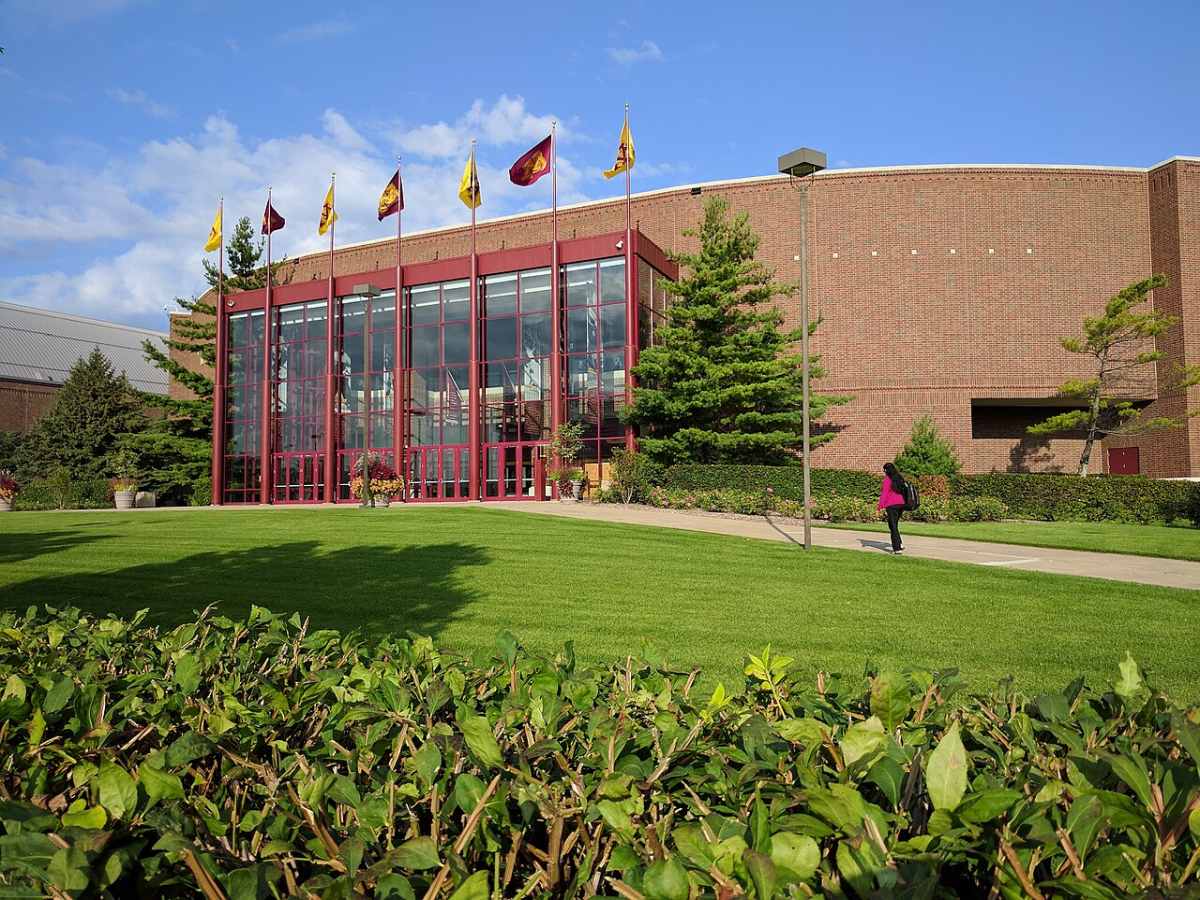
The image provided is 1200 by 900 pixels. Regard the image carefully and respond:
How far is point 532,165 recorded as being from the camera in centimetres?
3206

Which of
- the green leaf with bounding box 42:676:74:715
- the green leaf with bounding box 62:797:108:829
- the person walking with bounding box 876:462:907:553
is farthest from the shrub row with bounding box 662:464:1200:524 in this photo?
the green leaf with bounding box 62:797:108:829

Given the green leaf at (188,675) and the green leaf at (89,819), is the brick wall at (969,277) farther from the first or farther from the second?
the green leaf at (89,819)

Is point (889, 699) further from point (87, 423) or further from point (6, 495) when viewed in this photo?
point (87, 423)

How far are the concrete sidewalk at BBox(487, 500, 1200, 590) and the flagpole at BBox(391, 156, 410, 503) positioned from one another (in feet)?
50.1

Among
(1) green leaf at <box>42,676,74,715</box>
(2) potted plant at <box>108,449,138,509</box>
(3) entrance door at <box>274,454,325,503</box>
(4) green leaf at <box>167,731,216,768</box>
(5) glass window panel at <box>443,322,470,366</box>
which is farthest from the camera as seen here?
(2) potted plant at <box>108,449,138,509</box>

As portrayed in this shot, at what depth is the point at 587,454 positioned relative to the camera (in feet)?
103

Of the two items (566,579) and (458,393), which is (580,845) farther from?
(458,393)

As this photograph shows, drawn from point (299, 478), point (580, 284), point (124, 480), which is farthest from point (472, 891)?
point (124, 480)

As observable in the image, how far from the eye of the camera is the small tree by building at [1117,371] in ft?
106

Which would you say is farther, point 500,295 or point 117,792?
point 500,295

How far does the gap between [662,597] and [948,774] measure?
7.92 metres

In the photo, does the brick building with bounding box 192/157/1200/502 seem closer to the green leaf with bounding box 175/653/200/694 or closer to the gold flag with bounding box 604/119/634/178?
the gold flag with bounding box 604/119/634/178

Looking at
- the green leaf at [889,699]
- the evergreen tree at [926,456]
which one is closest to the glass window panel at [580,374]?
the evergreen tree at [926,456]

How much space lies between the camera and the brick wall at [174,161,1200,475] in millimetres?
35812
